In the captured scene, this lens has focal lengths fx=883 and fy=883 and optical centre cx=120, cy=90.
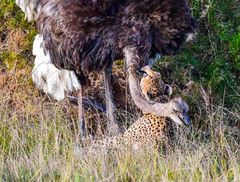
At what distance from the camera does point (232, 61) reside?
7.03m

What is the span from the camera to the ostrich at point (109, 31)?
596 centimetres

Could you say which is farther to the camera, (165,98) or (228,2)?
(228,2)

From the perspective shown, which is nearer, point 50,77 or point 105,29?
point 105,29

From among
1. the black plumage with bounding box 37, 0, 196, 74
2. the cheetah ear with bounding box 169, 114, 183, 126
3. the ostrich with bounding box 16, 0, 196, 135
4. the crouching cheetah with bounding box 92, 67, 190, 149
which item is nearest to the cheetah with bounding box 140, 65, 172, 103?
the crouching cheetah with bounding box 92, 67, 190, 149

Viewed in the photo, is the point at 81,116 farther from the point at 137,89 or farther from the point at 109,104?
the point at 137,89

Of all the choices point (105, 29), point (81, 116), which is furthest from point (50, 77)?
point (105, 29)

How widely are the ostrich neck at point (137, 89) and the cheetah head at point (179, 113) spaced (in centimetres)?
4

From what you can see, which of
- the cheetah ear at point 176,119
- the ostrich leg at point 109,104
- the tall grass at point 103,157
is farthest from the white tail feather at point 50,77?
the cheetah ear at point 176,119

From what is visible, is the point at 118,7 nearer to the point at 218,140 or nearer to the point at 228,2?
the point at 218,140

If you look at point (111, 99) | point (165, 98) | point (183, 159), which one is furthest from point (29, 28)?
point (183, 159)

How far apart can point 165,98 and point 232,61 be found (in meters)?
1.46

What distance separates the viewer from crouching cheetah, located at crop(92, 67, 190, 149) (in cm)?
522

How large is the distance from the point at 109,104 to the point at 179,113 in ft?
3.84

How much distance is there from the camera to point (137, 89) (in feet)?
18.6
